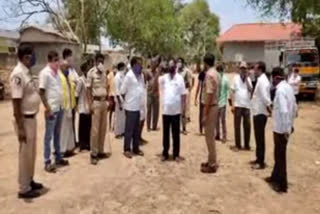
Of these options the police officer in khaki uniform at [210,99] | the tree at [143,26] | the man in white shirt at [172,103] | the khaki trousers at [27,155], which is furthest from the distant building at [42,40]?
the khaki trousers at [27,155]

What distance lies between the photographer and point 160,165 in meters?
10.0

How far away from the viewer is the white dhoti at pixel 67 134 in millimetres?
10156

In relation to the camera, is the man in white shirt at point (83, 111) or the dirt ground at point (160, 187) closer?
the dirt ground at point (160, 187)

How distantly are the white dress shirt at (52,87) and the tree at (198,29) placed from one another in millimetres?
64288

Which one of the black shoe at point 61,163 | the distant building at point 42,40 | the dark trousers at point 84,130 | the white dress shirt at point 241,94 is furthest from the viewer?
the distant building at point 42,40

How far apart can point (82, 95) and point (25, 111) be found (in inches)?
121

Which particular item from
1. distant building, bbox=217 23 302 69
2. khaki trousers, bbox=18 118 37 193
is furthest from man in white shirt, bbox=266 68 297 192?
distant building, bbox=217 23 302 69

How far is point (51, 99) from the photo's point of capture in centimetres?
901

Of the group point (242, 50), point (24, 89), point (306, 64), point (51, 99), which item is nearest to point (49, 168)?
point (51, 99)

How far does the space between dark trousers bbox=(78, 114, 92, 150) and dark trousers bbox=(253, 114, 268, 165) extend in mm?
3277

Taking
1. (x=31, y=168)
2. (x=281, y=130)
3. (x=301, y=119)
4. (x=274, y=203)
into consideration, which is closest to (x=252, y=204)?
(x=274, y=203)

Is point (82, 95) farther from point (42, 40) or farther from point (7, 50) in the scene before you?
point (7, 50)

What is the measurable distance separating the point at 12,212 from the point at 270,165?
542cm

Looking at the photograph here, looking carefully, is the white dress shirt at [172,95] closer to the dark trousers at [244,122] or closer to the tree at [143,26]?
the dark trousers at [244,122]
